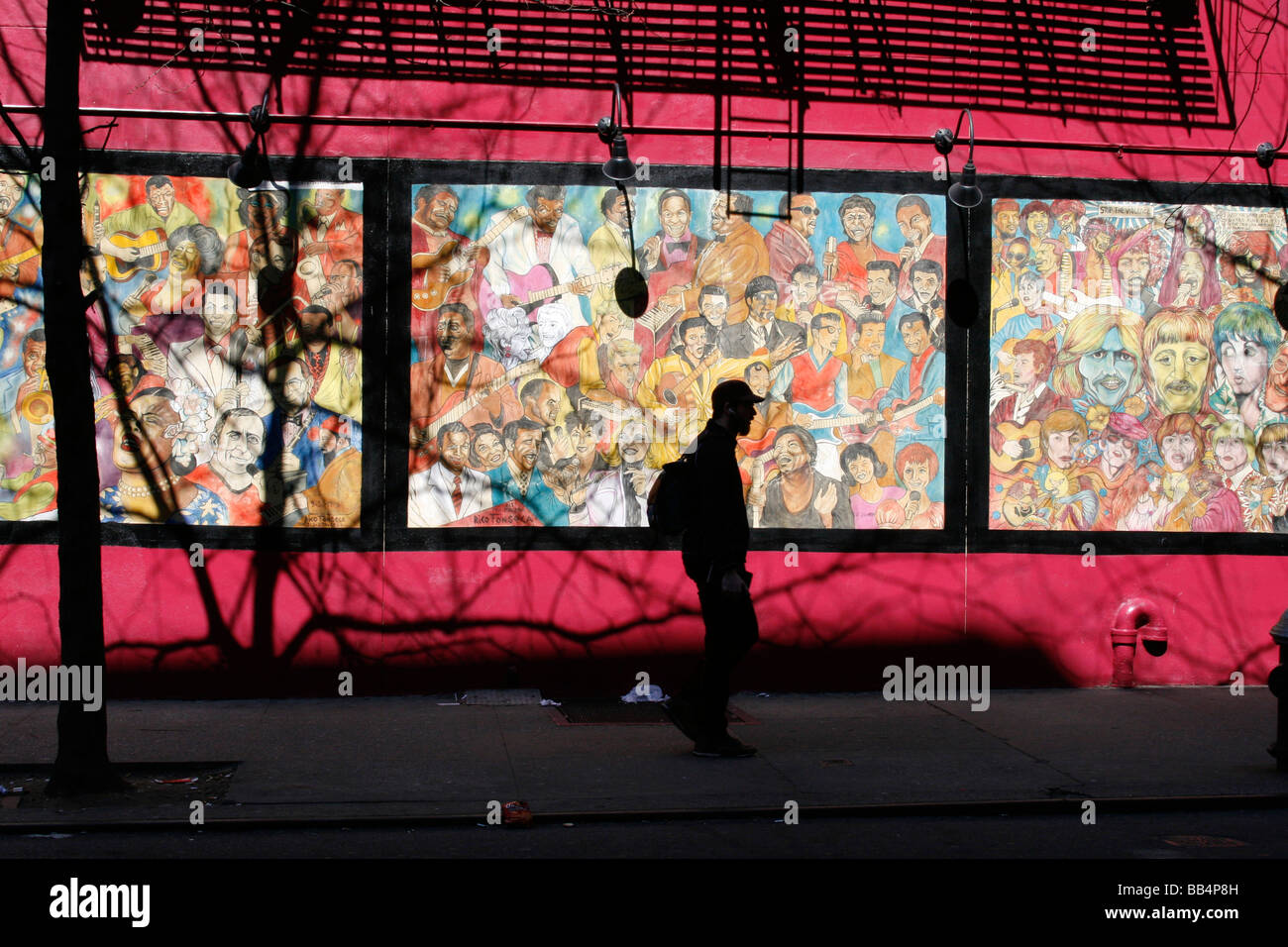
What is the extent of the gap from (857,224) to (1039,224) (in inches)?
58.3

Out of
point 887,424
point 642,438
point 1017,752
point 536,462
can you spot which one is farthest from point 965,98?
point 1017,752

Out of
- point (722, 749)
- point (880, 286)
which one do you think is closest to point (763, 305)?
point (880, 286)

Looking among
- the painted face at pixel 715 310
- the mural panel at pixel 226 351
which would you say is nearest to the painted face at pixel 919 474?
the painted face at pixel 715 310

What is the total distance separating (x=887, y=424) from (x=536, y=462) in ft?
9.02

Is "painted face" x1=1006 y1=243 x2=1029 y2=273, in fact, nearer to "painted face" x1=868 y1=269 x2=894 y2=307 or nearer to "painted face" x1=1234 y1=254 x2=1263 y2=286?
"painted face" x1=868 y1=269 x2=894 y2=307

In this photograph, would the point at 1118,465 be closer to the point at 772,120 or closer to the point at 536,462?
the point at 772,120

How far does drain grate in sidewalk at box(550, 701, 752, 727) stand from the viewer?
31.5 ft

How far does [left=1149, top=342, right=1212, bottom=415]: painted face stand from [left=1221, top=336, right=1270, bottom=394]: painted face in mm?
170

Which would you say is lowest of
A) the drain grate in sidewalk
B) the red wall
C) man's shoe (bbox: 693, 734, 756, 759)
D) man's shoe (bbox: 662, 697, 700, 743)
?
the drain grate in sidewalk

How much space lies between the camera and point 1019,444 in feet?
35.8

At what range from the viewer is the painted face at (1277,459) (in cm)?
1114

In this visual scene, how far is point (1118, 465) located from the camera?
1100cm

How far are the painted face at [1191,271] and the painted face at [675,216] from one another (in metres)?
4.00

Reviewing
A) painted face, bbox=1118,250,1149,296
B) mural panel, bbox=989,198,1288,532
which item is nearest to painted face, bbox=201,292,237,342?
mural panel, bbox=989,198,1288,532
